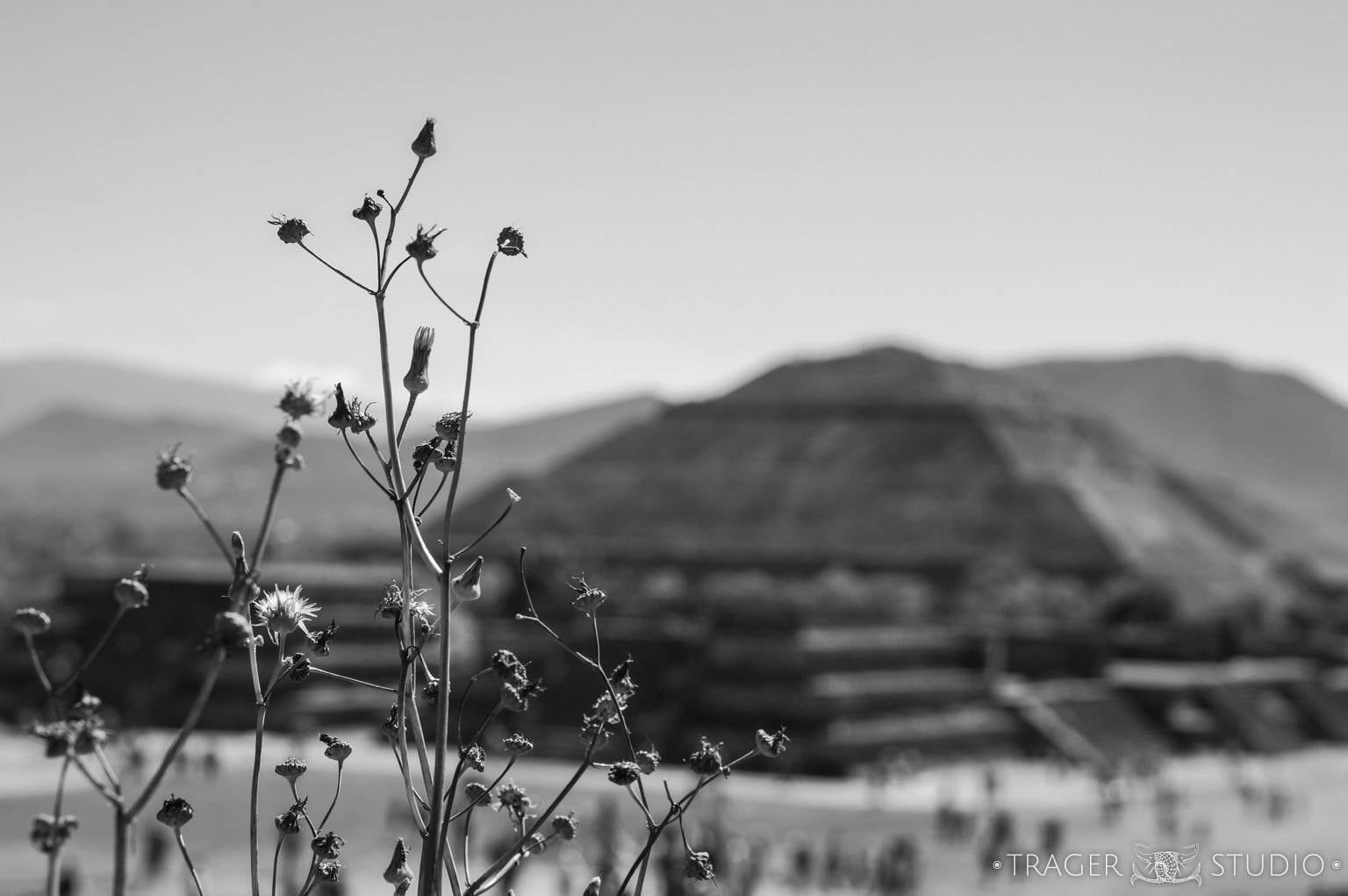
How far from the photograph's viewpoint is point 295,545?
98562 millimetres

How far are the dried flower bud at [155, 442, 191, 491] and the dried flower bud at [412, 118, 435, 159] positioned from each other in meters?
0.84

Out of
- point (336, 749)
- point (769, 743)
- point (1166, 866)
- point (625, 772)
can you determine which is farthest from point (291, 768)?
point (1166, 866)

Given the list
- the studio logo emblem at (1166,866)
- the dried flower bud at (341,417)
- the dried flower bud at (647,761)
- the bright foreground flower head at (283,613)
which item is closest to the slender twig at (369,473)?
the dried flower bud at (341,417)

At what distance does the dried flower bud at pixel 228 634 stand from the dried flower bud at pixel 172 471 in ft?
1.06

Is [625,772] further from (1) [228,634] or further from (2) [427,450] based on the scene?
(1) [228,634]

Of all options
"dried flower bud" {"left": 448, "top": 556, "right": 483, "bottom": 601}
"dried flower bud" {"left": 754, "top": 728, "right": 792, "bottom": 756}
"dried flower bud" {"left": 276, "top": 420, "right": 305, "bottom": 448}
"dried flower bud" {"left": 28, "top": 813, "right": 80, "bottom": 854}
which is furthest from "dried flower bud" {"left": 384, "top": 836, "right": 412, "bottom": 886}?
"dried flower bud" {"left": 276, "top": 420, "right": 305, "bottom": 448}

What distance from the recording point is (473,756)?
11.4 feet

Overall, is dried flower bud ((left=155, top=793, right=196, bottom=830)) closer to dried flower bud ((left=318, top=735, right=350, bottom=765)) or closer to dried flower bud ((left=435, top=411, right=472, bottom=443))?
dried flower bud ((left=318, top=735, right=350, bottom=765))

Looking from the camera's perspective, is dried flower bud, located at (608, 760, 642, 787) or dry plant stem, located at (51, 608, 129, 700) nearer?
dry plant stem, located at (51, 608, 129, 700)

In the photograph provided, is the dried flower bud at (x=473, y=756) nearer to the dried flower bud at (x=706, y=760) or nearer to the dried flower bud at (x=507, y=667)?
the dried flower bud at (x=507, y=667)

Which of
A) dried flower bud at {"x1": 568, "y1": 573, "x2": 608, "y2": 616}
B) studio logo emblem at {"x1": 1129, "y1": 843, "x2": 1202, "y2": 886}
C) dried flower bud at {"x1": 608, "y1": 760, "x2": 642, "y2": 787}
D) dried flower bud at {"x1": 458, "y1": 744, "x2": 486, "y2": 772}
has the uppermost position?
dried flower bud at {"x1": 568, "y1": 573, "x2": 608, "y2": 616}

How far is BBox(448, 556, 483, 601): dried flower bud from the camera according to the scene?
10.7 feet

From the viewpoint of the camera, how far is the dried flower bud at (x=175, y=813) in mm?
3143

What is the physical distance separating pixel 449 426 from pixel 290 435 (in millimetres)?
495
